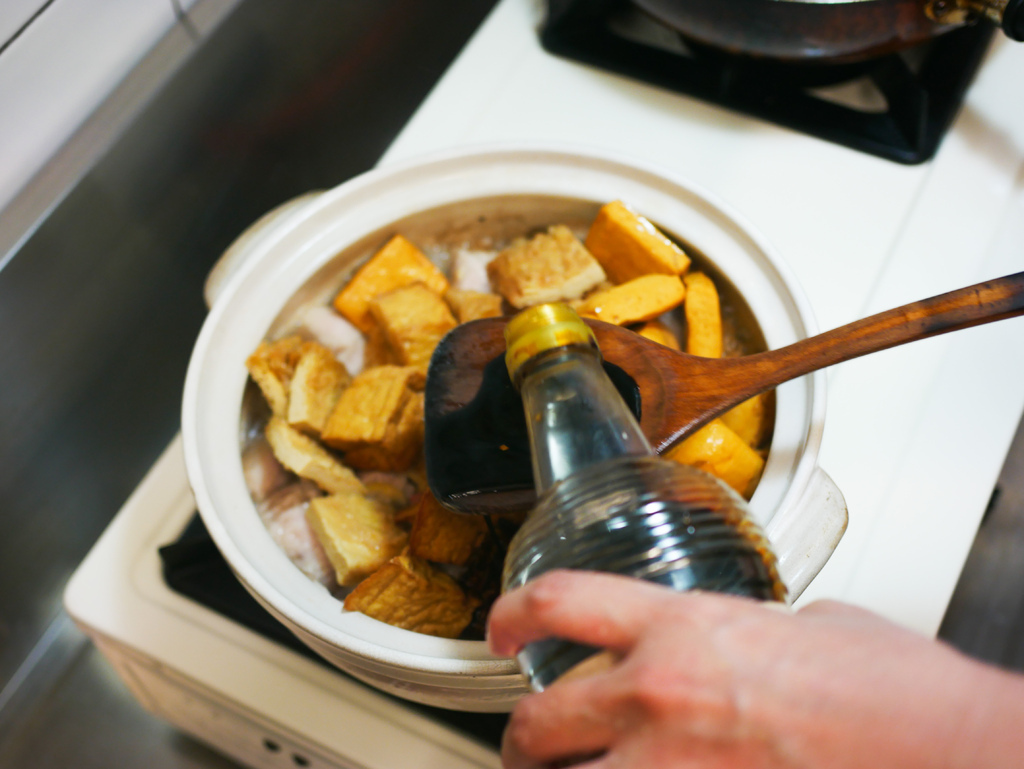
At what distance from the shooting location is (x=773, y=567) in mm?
340

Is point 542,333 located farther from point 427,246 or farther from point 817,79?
point 817,79

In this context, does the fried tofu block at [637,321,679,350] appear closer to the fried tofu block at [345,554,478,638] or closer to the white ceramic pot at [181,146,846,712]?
the white ceramic pot at [181,146,846,712]

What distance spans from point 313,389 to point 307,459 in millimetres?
61

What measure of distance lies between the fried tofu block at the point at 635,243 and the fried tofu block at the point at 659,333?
0.15 ft

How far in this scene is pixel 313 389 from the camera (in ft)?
2.00

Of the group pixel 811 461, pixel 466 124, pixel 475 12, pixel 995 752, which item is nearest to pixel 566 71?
pixel 466 124

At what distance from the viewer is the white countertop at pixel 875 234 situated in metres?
0.63

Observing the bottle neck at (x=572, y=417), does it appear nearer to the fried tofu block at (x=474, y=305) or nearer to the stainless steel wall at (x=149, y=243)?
the fried tofu block at (x=474, y=305)

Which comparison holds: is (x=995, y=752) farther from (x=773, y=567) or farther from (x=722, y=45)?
(x=722, y=45)

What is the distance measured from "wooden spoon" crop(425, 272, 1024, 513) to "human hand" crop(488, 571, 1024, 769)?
8.7 inches

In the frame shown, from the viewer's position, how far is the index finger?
0.27 m

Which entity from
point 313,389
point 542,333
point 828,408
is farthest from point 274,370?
point 828,408

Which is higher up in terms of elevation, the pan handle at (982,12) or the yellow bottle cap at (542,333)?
the yellow bottle cap at (542,333)

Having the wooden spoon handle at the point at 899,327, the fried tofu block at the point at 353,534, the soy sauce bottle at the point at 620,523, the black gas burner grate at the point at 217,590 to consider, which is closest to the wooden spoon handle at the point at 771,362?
the wooden spoon handle at the point at 899,327
